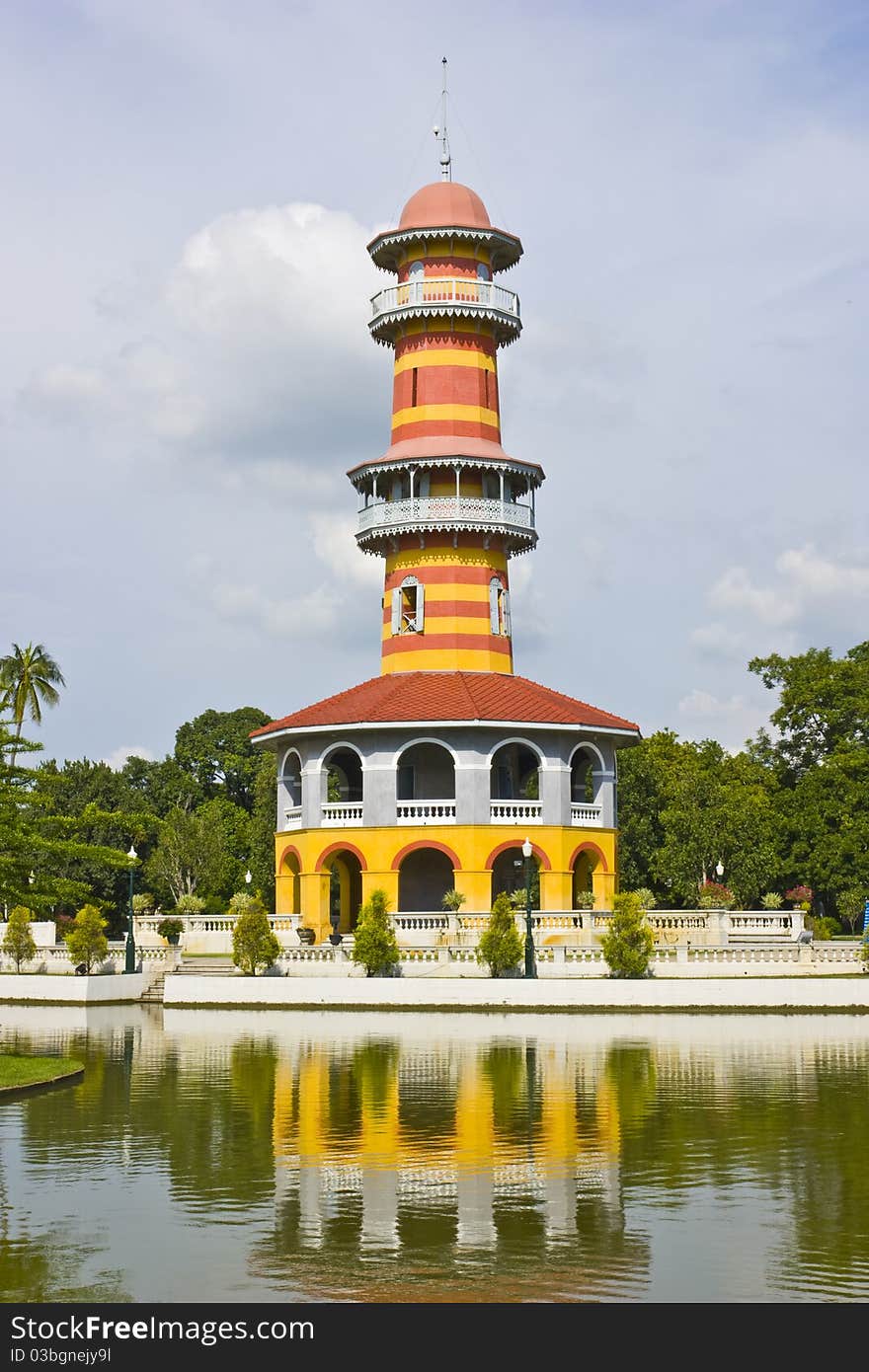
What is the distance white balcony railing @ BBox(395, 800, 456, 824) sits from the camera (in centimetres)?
5094

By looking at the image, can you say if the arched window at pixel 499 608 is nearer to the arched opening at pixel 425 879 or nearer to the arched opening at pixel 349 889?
the arched opening at pixel 425 879

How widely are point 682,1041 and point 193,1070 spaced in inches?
390

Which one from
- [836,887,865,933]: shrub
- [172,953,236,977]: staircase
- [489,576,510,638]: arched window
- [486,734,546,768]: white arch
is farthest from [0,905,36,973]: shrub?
[836,887,865,933]: shrub

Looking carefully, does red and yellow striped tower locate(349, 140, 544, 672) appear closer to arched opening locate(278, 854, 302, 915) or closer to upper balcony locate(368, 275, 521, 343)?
upper balcony locate(368, 275, 521, 343)

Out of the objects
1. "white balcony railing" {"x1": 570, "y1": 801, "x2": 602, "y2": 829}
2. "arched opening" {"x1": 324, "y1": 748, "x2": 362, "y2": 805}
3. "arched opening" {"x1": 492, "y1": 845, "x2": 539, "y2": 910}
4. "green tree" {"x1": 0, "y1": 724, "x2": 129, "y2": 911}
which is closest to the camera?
"green tree" {"x1": 0, "y1": 724, "x2": 129, "y2": 911}

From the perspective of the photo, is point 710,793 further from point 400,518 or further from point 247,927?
point 247,927

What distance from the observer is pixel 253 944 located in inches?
1713

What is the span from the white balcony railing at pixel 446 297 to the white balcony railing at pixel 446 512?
680cm

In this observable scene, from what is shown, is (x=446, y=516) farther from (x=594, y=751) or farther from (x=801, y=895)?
(x=801, y=895)

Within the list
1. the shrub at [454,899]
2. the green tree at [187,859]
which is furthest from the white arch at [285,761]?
the green tree at [187,859]

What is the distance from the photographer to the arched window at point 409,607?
5578 centimetres

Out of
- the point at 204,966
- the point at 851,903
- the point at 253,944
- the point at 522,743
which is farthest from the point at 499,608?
the point at 851,903

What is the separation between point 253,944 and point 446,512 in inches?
716

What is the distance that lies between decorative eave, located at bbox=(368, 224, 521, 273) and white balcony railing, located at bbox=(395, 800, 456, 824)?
20.3 meters
